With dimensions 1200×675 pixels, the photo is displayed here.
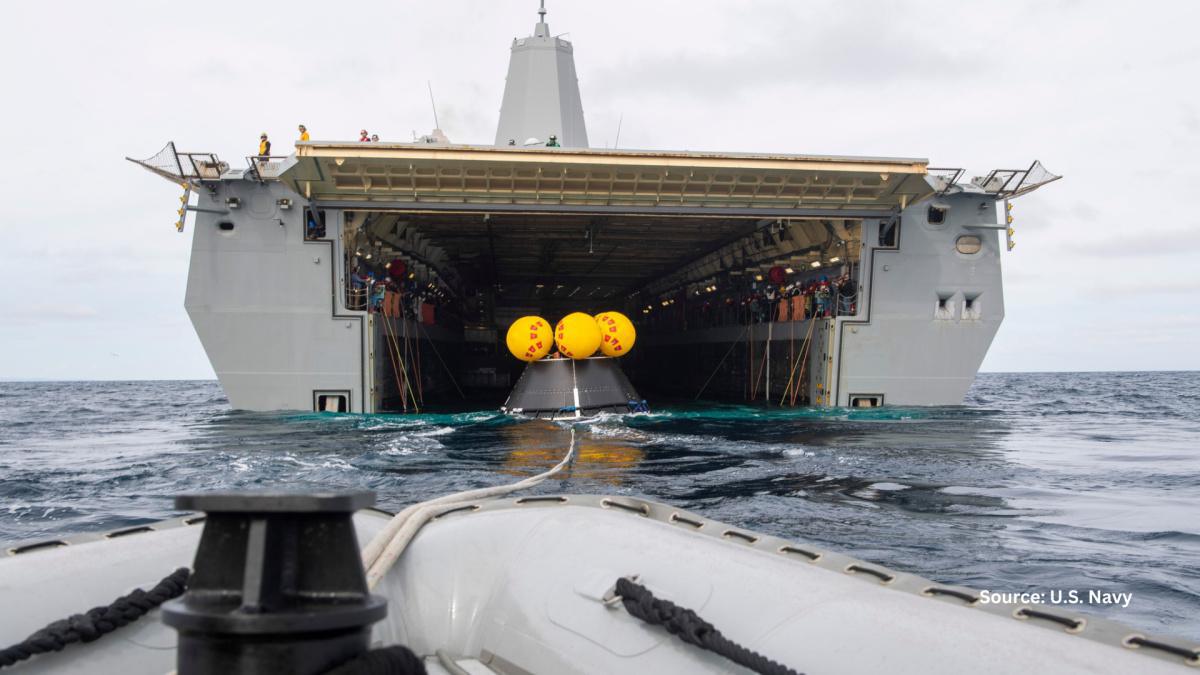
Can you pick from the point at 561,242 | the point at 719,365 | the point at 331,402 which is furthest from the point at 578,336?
the point at 719,365

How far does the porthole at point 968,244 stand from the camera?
65.4 feet

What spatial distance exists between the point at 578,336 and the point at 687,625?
17.1m

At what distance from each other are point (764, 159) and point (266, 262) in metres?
10.7

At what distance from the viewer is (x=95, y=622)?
246cm

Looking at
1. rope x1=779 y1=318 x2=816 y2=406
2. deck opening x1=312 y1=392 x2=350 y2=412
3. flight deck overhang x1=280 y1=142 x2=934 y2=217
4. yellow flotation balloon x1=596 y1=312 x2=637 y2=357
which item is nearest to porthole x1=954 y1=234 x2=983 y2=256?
flight deck overhang x1=280 y1=142 x2=934 y2=217

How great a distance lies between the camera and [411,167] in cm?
1731

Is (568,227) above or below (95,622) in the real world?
above

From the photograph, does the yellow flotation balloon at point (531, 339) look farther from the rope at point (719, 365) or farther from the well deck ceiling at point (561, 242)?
the rope at point (719, 365)

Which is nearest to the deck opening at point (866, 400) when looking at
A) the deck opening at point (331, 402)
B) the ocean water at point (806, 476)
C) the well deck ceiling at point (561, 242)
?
the ocean water at point (806, 476)

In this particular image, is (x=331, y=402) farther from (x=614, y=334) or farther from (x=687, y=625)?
(x=687, y=625)

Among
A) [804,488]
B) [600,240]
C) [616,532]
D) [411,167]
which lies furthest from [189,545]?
[600,240]

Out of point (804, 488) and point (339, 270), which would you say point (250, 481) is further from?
point (339, 270)

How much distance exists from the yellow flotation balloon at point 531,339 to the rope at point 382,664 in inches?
734

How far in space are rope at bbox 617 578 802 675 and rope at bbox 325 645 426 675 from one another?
3.32ft
